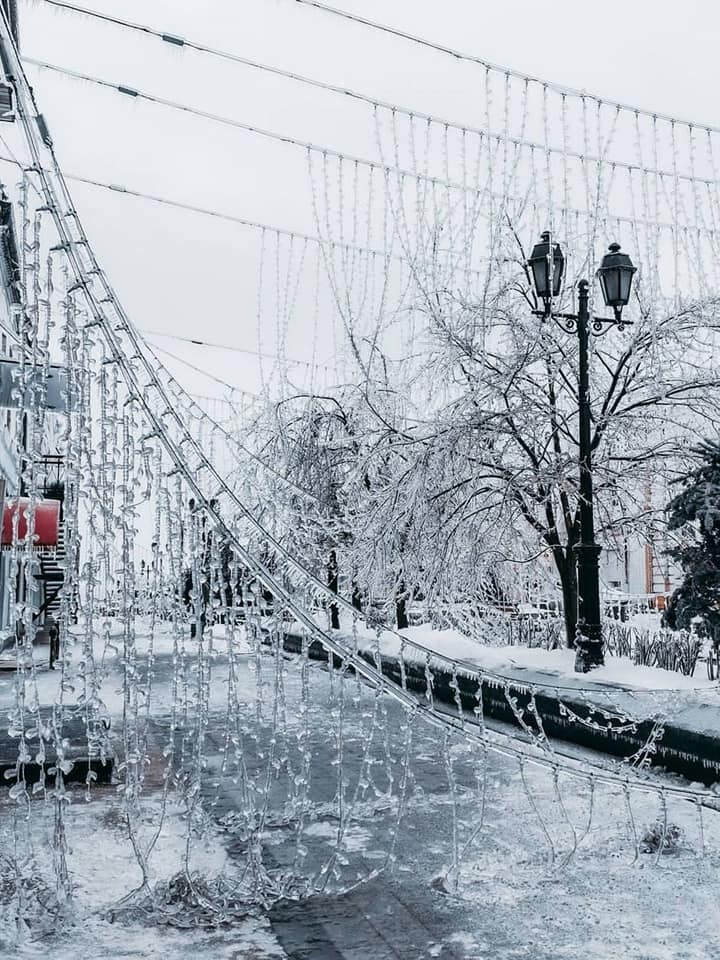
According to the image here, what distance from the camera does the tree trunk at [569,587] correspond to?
1348 cm

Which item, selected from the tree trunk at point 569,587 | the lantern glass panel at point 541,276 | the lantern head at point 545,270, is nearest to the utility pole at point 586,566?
the lantern head at point 545,270

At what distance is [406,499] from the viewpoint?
15.1 metres

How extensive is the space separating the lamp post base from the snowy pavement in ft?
7.63

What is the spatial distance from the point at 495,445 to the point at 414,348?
3265 millimetres

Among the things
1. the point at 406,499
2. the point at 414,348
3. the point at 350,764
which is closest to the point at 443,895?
the point at 350,764

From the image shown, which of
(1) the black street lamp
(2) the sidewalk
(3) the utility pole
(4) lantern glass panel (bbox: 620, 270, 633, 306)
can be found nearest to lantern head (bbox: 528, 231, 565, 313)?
(1) the black street lamp

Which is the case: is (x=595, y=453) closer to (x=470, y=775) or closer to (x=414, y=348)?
(x=414, y=348)

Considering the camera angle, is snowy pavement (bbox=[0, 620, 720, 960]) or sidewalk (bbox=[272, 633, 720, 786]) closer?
snowy pavement (bbox=[0, 620, 720, 960])

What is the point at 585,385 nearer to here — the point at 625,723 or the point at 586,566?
the point at 586,566

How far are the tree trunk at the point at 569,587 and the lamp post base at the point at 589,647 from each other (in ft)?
9.33

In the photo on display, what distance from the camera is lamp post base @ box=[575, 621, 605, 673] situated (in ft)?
34.1

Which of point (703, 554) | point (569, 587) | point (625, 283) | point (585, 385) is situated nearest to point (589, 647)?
point (703, 554)

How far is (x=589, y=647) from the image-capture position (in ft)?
34.1

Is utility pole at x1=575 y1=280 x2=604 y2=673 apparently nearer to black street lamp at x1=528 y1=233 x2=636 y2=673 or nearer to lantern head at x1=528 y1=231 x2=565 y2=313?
black street lamp at x1=528 y1=233 x2=636 y2=673
